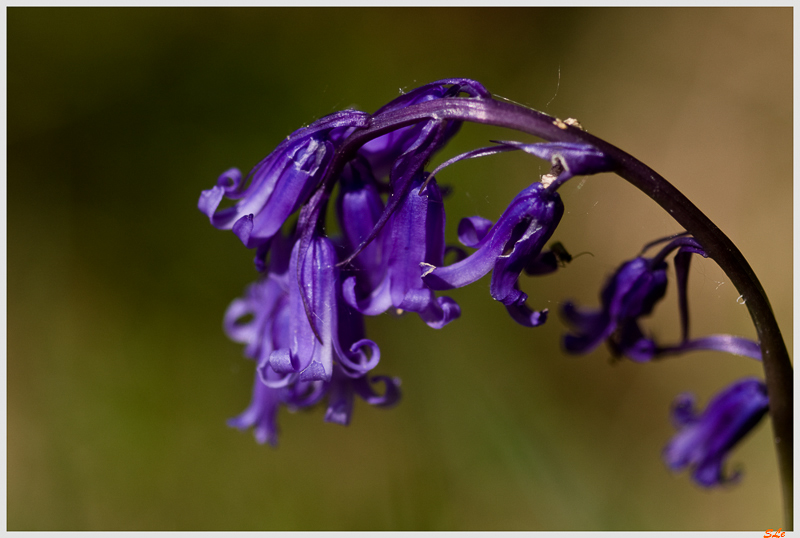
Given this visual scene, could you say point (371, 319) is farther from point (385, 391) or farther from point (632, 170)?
point (632, 170)

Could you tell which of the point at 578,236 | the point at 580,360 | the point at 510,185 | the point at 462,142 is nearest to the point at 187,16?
the point at 462,142

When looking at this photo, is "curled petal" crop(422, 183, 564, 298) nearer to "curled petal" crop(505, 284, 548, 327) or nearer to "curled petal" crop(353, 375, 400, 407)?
"curled petal" crop(505, 284, 548, 327)

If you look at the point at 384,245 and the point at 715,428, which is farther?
the point at 715,428

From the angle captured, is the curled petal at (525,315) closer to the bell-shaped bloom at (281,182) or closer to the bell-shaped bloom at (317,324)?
the bell-shaped bloom at (317,324)

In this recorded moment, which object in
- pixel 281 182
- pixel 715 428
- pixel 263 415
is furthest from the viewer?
pixel 263 415

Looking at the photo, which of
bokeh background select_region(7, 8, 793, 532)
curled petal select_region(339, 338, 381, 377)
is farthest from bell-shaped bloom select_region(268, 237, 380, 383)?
bokeh background select_region(7, 8, 793, 532)

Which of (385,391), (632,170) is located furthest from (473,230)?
(385,391)

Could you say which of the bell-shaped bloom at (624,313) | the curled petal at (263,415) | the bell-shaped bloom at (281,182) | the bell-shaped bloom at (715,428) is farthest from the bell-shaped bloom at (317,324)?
the bell-shaped bloom at (715,428)
